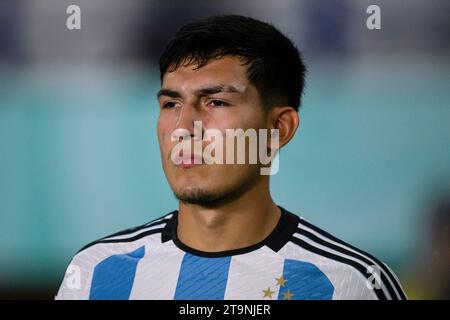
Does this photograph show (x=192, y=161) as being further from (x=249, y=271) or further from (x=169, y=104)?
(x=249, y=271)

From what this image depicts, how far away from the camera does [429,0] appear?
2314mm

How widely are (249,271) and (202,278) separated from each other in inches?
6.3

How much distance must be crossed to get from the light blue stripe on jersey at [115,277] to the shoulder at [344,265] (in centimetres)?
53

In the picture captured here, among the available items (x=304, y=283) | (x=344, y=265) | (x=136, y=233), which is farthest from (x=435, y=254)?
(x=136, y=233)

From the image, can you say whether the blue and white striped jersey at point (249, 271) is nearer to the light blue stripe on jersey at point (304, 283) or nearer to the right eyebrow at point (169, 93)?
the light blue stripe on jersey at point (304, 283)

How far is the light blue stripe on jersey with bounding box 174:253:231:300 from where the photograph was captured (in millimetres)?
2031

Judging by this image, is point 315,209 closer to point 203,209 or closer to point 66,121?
point 203,209

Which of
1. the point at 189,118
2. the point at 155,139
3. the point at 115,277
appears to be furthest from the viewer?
the point at 155,139

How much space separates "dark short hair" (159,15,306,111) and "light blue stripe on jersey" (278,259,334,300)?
0.55 metres

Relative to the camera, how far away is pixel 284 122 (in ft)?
6.95

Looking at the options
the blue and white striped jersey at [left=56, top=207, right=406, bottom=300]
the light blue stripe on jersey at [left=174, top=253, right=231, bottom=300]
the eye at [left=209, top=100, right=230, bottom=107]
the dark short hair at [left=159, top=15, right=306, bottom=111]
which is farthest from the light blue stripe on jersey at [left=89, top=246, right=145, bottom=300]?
the dark short hair at [left=159, top=15, right=306, bottom=111]

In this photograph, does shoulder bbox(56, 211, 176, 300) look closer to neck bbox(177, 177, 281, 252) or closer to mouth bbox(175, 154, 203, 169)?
neck bbox(177, 177, 281, 252)

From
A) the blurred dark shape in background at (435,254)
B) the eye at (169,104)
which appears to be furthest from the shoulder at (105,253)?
the blurred dark shape in background at (435,254)
